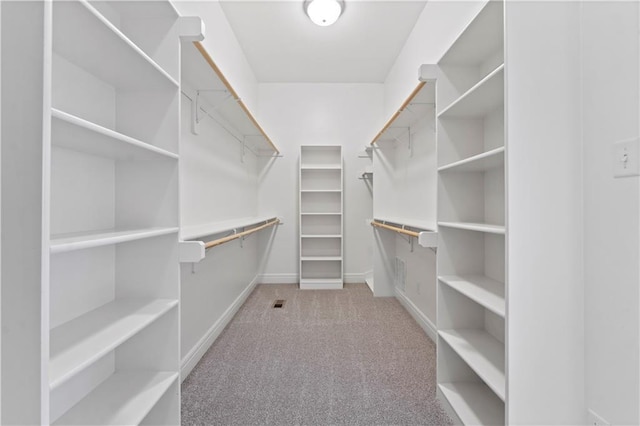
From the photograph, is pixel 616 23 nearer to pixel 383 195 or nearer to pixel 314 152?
pixel 383 195

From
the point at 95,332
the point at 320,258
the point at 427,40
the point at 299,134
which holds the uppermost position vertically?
the point at 427,40

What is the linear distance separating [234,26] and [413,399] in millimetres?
3320

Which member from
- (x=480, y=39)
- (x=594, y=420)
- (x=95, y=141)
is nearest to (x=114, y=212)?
(x=95, y=141)

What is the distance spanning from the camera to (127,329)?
1041 mm

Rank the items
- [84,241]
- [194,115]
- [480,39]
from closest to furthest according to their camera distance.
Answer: [84,241] < [480,39] < [194,115]

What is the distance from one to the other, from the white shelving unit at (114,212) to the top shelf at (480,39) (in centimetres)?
116

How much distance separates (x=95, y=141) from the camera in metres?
0.98

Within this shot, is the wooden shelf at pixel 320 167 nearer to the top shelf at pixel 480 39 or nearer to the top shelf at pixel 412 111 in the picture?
the top shelf at pixel 412 111

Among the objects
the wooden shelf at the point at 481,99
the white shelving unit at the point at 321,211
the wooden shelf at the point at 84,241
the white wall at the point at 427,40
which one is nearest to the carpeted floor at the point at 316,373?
the wooden shelf at the point at 84,241

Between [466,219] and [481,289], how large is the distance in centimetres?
41

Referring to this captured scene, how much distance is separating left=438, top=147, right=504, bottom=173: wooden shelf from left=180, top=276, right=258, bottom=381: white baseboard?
72.4 inches

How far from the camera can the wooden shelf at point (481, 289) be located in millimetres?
1191

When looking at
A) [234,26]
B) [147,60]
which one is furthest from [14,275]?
[234,26]

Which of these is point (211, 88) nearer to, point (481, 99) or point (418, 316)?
point (481, 99)
